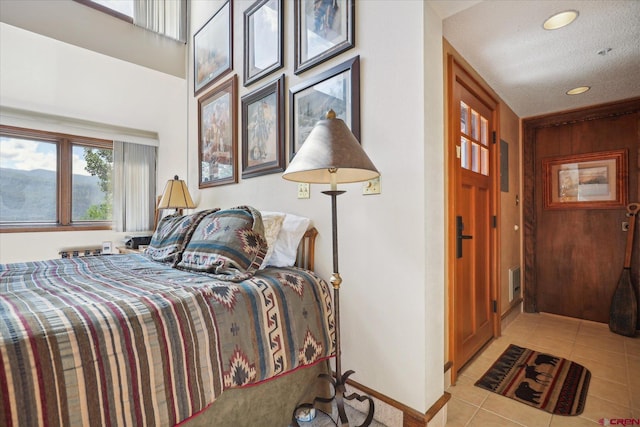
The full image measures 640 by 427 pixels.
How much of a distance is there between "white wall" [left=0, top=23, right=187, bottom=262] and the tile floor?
3571mm

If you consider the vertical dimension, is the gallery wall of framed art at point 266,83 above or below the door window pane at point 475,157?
above

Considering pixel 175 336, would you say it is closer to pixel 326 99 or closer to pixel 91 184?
pixel 326 99

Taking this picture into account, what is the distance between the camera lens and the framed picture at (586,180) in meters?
2.74

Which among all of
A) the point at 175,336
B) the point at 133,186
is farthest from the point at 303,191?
the point at 133,186

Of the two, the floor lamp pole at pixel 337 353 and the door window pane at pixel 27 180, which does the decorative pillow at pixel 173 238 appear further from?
the door window pane at pixel 27 180

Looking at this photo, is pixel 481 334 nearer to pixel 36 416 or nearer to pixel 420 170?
pixel 420 170

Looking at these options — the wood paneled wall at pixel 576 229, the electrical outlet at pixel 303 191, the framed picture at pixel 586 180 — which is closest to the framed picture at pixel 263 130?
the electrical outlet at pixel 303 191

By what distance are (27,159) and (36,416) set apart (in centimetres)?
437

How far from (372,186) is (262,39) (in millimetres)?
1613

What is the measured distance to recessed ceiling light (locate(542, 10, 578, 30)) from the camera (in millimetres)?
1593

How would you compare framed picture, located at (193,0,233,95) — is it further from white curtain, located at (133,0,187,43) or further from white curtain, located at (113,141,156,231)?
white curtain, located at (113,141,156,231)

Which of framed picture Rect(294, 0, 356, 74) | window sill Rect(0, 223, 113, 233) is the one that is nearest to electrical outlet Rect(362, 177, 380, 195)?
framed picture Rect(294, 0, 356, 74)

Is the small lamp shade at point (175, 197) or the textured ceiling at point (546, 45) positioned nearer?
the textured ceiling at point (546, 45)

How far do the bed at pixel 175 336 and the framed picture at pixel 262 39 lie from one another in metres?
1.21
